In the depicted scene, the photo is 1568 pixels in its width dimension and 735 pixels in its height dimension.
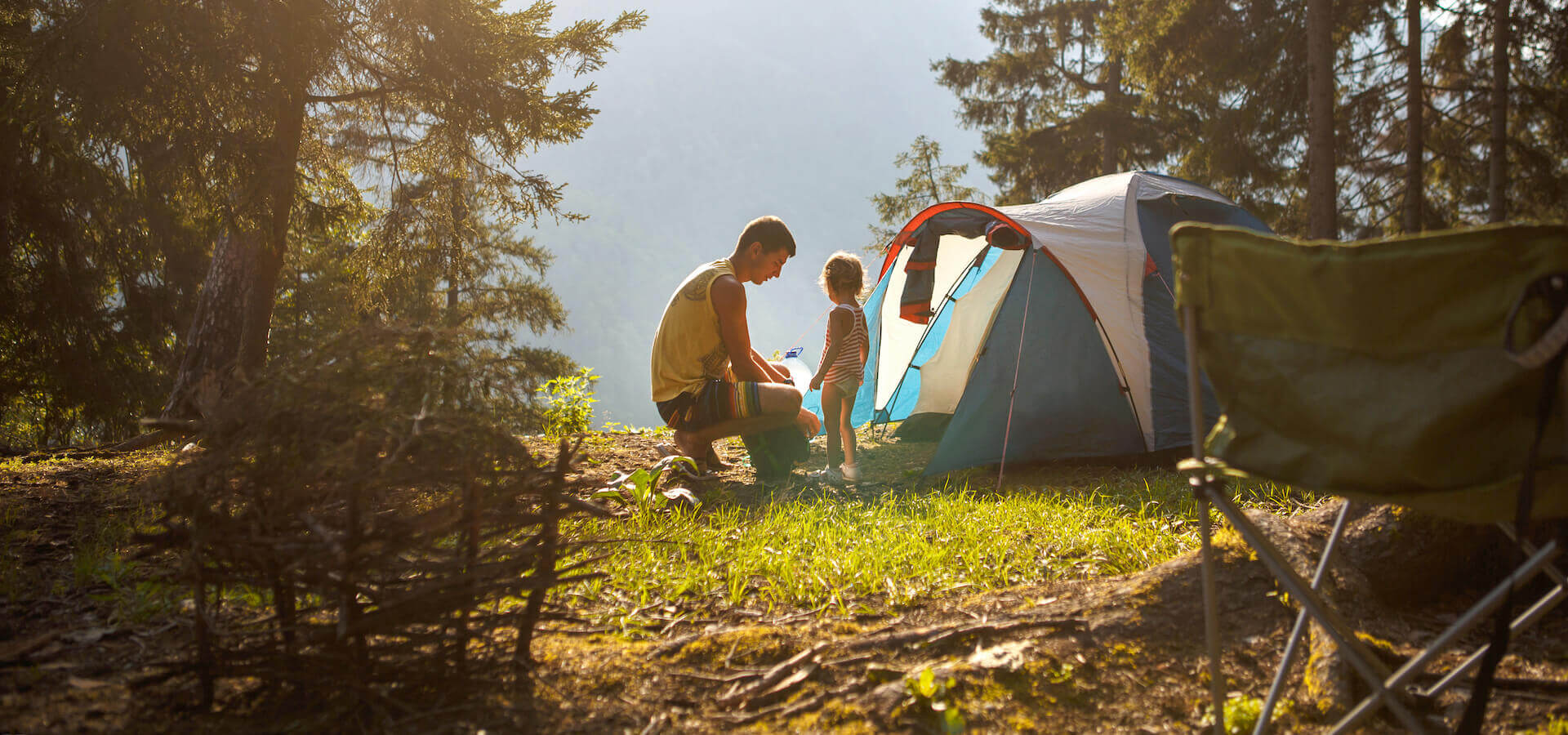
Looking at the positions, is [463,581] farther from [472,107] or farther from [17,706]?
[472,107]

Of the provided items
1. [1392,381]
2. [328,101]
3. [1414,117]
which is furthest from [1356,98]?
[328,101]

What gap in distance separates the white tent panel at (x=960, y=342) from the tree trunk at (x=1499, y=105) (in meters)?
8.28

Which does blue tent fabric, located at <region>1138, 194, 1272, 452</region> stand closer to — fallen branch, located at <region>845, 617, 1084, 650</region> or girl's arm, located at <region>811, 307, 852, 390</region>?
girl's arm, located at <region>811, 307, 852, 390</region>

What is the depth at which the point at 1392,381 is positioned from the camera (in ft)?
4.35

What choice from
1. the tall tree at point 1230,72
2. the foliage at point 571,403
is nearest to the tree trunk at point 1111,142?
the tall tree at point 1230,72

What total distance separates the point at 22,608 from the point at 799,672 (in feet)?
7.02

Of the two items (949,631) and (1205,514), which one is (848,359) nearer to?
(949,631)

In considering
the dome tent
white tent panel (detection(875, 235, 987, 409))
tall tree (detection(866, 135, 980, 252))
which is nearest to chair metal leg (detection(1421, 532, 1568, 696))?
the dome tent

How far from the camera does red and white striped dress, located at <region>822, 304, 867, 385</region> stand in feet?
15.6

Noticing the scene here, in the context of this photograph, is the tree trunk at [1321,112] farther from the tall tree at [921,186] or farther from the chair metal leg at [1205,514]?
the tall tree at [921,186]

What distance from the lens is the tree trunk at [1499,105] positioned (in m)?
9.51

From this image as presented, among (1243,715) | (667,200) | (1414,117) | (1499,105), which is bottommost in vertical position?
(1243,715)

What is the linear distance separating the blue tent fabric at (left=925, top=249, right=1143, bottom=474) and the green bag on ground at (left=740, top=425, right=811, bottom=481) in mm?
839

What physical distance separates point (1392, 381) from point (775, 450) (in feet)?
11.0
